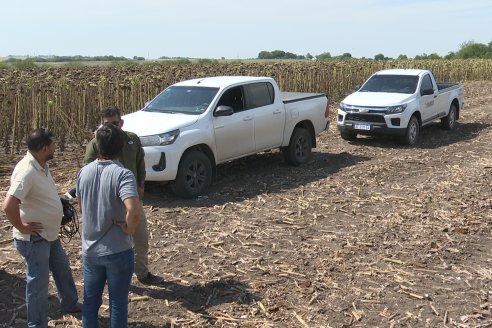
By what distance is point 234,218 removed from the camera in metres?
7.85

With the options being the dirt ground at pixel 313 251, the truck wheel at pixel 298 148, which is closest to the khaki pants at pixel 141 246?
the dirt ground at pixel 313 251

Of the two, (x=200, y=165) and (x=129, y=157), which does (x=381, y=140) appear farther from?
(x=129, y=157)

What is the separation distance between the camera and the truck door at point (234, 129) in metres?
9.34

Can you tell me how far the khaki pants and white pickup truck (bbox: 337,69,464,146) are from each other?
911 cm

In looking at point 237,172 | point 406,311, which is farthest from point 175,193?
point 406,311

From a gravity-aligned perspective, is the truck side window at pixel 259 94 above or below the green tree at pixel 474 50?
below

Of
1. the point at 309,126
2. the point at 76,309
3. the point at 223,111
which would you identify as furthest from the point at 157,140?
the point at 309,126

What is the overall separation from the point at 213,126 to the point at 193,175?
2.89ft

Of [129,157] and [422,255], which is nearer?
[129,157]

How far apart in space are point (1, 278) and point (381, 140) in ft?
35.1

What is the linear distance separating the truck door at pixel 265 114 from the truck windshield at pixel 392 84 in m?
5.12

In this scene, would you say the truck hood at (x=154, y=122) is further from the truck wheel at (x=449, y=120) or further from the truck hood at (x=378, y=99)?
the truck wheel at (x=449, y=120)

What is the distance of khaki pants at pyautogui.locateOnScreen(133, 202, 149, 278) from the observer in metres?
5.49

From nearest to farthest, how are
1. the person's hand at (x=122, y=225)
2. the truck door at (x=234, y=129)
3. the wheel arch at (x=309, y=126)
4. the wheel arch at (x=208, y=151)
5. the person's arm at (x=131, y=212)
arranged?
the person's arm at (x=131, y=212)
the person's hand at (x=122, y=225)
the wheel arch at (x=208, y=151)
the truck door at (x=234, y=129)
the wheel arch at (x=309, y=126)
